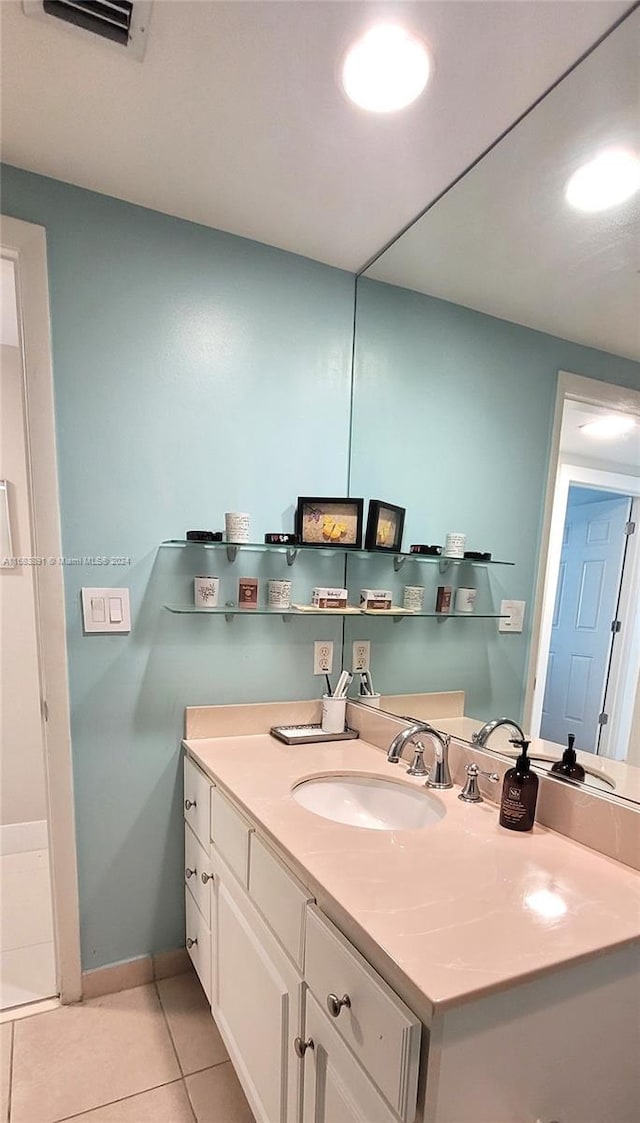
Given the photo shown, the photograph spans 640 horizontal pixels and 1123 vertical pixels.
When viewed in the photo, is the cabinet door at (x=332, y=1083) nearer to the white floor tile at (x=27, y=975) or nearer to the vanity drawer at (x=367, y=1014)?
the vanity drawer at (x=367, y=1014)

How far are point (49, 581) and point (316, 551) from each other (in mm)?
855

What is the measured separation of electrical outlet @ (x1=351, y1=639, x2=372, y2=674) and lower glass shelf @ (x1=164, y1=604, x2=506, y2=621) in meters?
0.12

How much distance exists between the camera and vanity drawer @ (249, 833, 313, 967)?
0.94 m

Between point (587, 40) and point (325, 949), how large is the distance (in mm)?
1738

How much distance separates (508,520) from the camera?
55.5 inches

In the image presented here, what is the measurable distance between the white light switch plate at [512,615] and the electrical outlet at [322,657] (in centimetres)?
67

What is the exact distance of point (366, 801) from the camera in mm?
1425

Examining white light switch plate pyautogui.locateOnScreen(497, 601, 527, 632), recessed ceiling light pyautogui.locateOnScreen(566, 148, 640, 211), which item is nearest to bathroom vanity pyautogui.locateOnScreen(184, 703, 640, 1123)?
white light switch plate pyautogui.locateOnScreen(497, 601, 527, 632)

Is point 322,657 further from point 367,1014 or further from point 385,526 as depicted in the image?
point 367,1014

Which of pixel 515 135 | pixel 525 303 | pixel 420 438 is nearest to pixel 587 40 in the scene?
pixel 515 135

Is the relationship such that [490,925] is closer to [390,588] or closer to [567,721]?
[567,721]

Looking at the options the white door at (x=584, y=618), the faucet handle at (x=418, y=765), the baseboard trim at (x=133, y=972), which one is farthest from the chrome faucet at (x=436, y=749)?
the baseboard trim at (x=133, y=972)

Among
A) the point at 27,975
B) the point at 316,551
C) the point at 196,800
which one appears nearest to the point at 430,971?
the point at 196,800

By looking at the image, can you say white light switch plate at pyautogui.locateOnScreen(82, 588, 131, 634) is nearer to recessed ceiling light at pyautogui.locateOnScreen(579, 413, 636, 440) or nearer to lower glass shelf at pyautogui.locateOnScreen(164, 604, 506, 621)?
lower glass shelf at pyautogui.locateOnScreen(164, 604, 506, 621)
